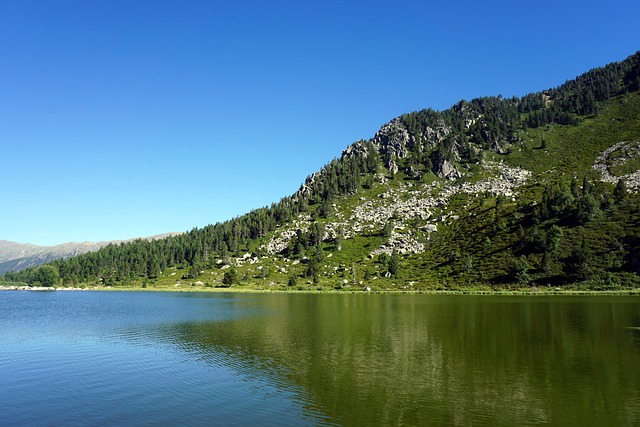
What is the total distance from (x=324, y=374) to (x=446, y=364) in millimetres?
13122

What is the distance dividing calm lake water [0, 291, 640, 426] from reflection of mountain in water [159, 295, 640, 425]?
17 cm

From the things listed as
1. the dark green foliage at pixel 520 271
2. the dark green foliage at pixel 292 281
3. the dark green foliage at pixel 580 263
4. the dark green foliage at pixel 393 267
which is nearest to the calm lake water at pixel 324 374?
the dark green foliage at pixel 520 271

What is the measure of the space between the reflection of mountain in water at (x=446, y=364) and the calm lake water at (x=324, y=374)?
0.17 m

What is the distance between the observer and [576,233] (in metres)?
171

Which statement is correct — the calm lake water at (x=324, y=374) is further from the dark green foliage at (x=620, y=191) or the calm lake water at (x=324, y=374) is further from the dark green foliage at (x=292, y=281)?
the dark green foliage at (x=620, y=191)

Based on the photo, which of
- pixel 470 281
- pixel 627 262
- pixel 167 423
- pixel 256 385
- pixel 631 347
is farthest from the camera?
pixel 470 281

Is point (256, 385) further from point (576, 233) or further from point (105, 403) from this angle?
point (576, 233)

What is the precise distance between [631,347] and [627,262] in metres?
127

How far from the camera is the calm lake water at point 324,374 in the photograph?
26094 millimetres

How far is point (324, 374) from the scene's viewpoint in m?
36.0

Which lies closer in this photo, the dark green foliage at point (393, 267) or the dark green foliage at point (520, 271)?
the dark green foliage at point (520, 271)

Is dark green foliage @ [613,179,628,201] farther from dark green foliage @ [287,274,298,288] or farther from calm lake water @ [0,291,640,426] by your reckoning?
dark green foliage @ [287,274,298,288]

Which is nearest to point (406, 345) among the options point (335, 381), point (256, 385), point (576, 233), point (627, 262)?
point (335, 381)

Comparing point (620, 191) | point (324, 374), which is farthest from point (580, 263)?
point (324, 374)
